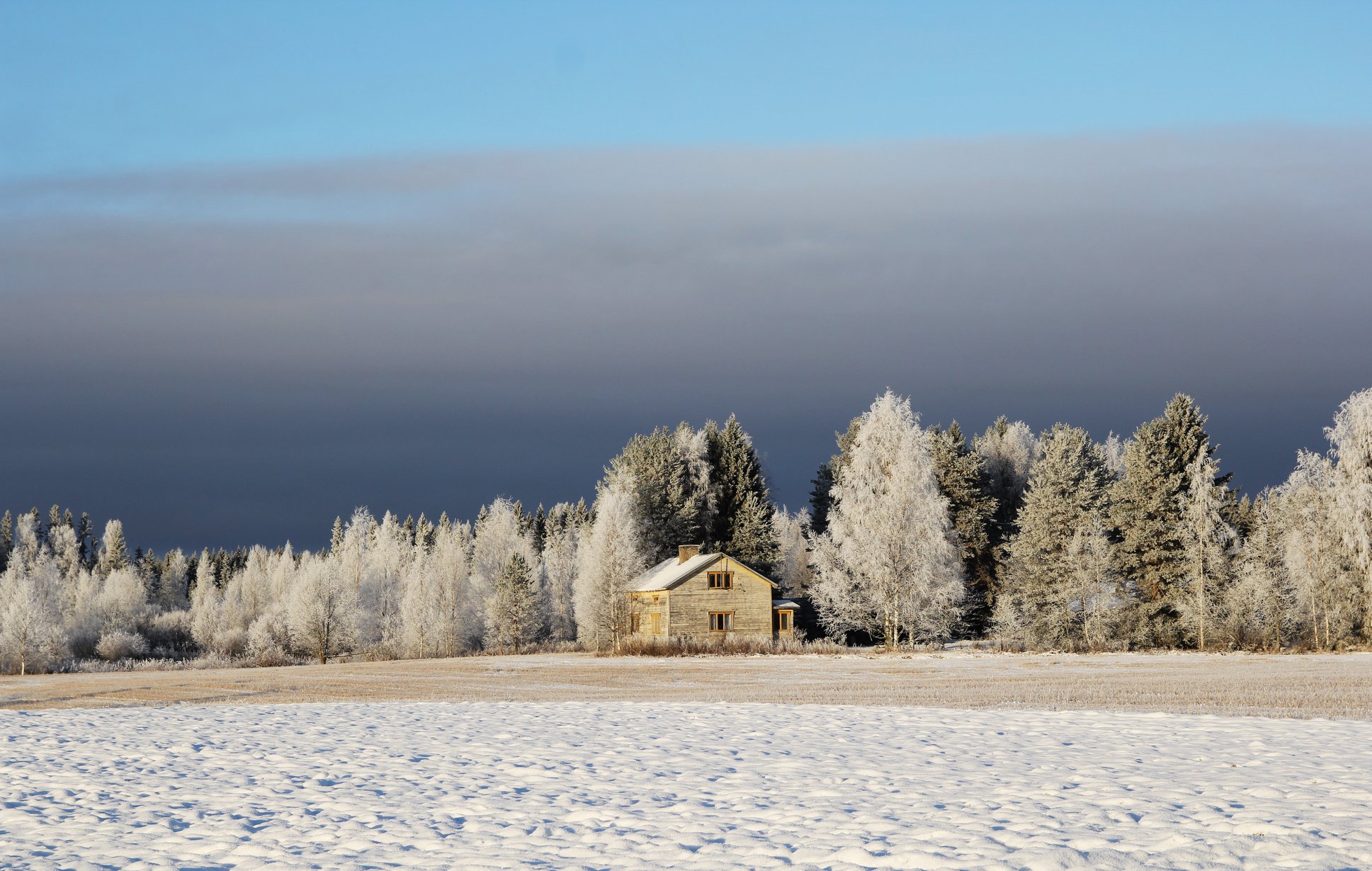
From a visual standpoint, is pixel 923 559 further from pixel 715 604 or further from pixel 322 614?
pixel 322 614

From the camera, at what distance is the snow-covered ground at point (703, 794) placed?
10.1 metres

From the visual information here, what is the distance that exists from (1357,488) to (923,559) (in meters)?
20.5

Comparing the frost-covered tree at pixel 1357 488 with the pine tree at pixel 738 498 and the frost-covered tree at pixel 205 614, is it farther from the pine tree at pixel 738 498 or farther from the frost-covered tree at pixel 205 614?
the frost-covered tree at pixel 205 614

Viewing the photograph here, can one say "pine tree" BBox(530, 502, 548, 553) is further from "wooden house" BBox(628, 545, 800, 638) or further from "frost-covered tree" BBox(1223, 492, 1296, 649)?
"frost-covered tree" BBox(1223, 492, 1296, 649)

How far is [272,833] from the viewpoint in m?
11.1

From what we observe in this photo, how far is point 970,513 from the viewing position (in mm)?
70438

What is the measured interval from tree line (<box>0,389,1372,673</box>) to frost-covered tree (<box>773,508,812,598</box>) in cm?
69

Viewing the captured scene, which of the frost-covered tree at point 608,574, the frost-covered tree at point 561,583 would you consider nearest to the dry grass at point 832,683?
the frost-covered tree at point 608,574

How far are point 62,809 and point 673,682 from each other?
2375 cm

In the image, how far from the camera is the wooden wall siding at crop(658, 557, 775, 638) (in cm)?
6481

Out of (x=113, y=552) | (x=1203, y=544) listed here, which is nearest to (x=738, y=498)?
(x=1203, y=544)

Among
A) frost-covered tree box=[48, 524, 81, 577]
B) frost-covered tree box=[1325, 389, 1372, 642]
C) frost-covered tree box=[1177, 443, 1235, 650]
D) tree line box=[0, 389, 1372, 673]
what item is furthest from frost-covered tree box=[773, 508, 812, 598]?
frost-covered tree box=[48, 524, 81, 577]

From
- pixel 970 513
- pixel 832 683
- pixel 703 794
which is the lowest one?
pixel 832 683

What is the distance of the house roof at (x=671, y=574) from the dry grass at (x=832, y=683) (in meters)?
12.4
